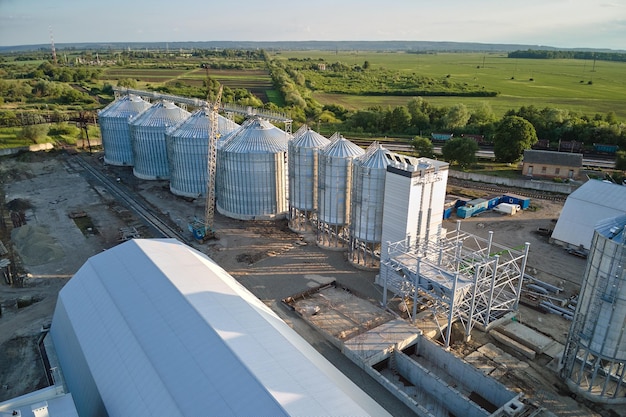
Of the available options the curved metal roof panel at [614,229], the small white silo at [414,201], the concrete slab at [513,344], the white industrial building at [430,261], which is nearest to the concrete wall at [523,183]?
the white industrial building at [430,261]

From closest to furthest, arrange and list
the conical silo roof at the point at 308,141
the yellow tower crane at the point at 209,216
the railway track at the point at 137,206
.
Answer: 1. the conical silo roof at the point at 308,141
2. the yellow tower crane at the point at 209,216
3. the railway track at the point at 137,206

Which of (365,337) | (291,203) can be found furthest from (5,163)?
(365,337)

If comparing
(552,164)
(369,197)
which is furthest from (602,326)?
(552,164)

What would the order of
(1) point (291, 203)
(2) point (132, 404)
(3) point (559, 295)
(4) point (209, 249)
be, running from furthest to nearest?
(1) point (291, 203), (4) point (209, 249), (3) point (559, 295), (2) point (132, 404)

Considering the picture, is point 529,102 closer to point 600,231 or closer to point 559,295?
point 559,295

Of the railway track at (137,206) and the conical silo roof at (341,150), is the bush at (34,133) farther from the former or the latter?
the conical silo roof at (341,150)

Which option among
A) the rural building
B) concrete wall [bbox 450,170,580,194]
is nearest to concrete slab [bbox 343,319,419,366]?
concrete wall [bbox 450,170,580,194]
